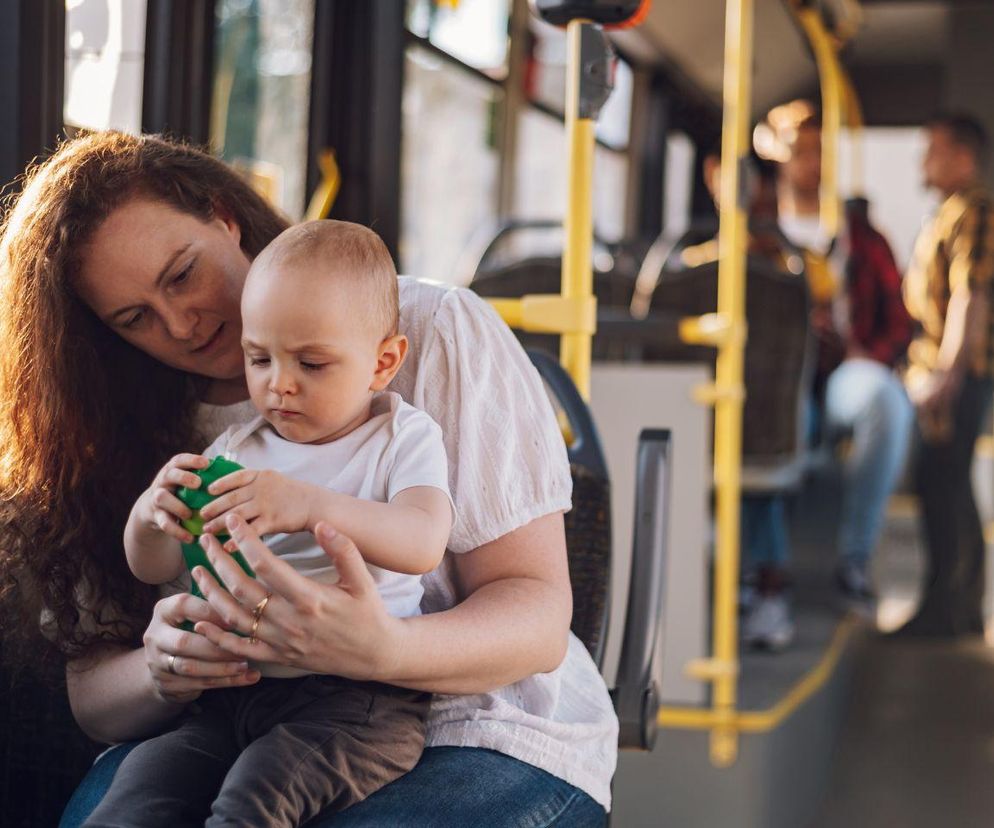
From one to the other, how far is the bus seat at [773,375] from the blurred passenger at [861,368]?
745mm

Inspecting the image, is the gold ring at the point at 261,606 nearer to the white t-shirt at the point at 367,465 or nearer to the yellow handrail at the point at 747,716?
the white t-shirt at the point at 367,465

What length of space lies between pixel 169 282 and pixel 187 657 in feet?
1.27

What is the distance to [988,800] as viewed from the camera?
3195mm

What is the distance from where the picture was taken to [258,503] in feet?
3.26

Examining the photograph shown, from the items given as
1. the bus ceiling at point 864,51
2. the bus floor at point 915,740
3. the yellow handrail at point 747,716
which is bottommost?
the bus floor at point 915,740

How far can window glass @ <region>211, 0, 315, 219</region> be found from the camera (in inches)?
101

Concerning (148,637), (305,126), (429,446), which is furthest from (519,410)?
(305,126)

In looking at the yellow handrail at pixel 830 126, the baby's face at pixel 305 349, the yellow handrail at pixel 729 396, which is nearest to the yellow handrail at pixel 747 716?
the yellow handrail at pixel 729 396

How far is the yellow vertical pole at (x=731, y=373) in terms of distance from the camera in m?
2.86

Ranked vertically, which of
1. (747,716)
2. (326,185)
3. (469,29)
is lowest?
(747,716)

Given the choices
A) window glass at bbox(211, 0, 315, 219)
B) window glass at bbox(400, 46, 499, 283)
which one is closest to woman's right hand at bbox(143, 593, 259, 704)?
window glass at bbox(211, 0, 315, 219)

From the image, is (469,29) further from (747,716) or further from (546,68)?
(747,716)

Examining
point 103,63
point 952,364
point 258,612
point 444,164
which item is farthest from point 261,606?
point 444,164

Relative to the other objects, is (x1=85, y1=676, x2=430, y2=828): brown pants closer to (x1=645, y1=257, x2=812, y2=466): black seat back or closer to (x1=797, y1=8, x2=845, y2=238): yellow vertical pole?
(x1=645, y1=257, x2=812, y2=466): black seat back
